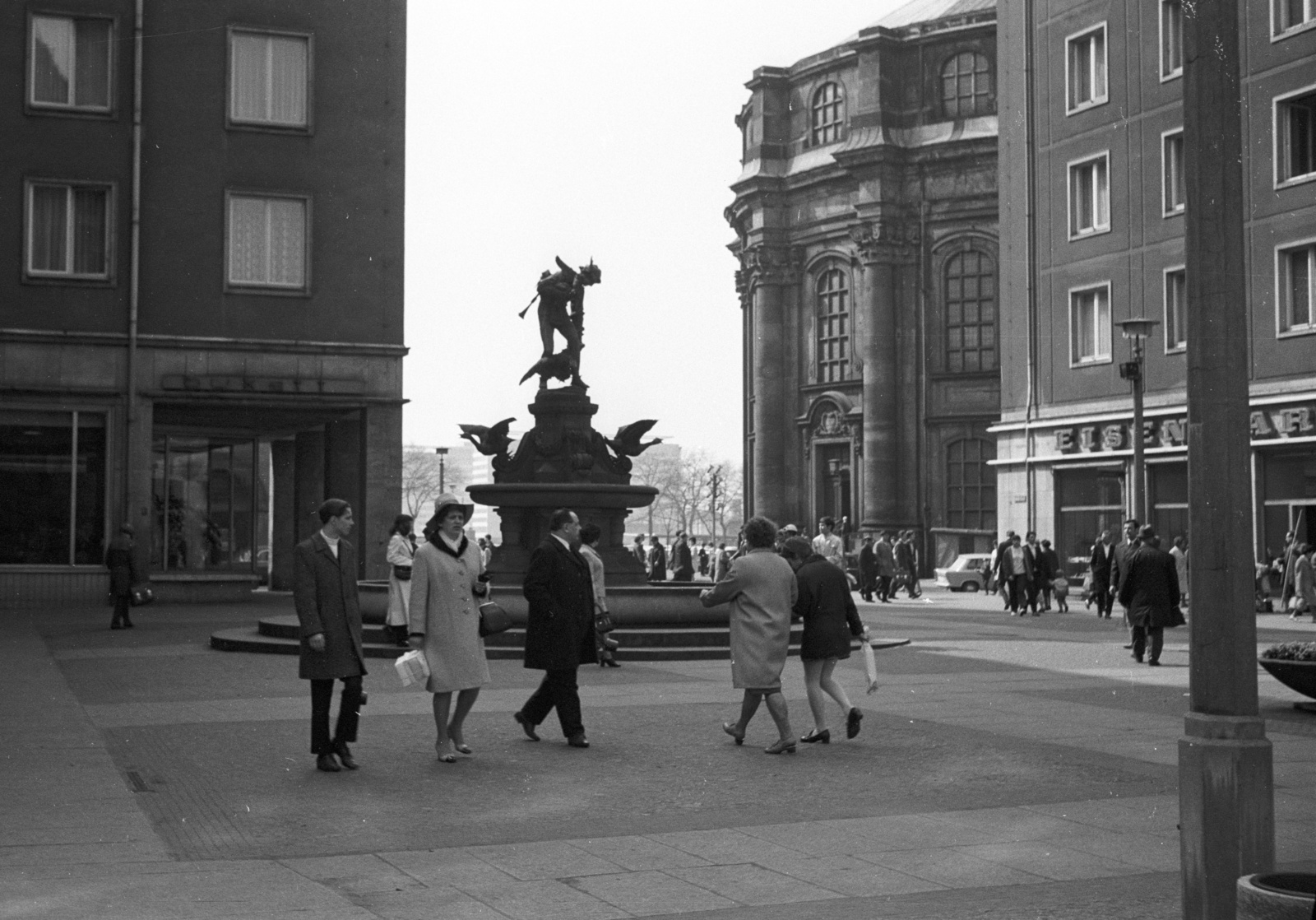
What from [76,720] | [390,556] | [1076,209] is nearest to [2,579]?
[390,556]

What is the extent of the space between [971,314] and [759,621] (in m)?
55.3

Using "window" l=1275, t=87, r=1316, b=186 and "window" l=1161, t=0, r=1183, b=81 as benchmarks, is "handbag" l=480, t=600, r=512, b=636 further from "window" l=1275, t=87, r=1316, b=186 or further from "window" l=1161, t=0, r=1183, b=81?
"window" l=1161, t=0, r=1183, b=81

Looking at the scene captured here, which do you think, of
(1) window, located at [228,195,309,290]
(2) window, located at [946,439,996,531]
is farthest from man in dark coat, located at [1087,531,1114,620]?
(2) window, located at [946,439,996,531]

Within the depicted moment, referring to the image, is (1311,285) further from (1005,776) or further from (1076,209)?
(1005,776)

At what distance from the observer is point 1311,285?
119ft

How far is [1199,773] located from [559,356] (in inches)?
863

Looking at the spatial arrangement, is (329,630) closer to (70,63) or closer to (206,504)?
(70,63)

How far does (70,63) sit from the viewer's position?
118 ft

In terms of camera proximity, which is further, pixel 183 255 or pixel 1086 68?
pixel 1086 68

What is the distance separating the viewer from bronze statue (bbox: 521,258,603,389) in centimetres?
2778

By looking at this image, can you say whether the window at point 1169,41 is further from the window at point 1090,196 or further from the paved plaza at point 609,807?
the paved plaza at point 609,807

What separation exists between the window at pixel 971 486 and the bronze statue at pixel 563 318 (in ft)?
128

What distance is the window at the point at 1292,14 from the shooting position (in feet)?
118

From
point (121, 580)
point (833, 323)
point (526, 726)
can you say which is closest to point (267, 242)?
point (121, 580)
